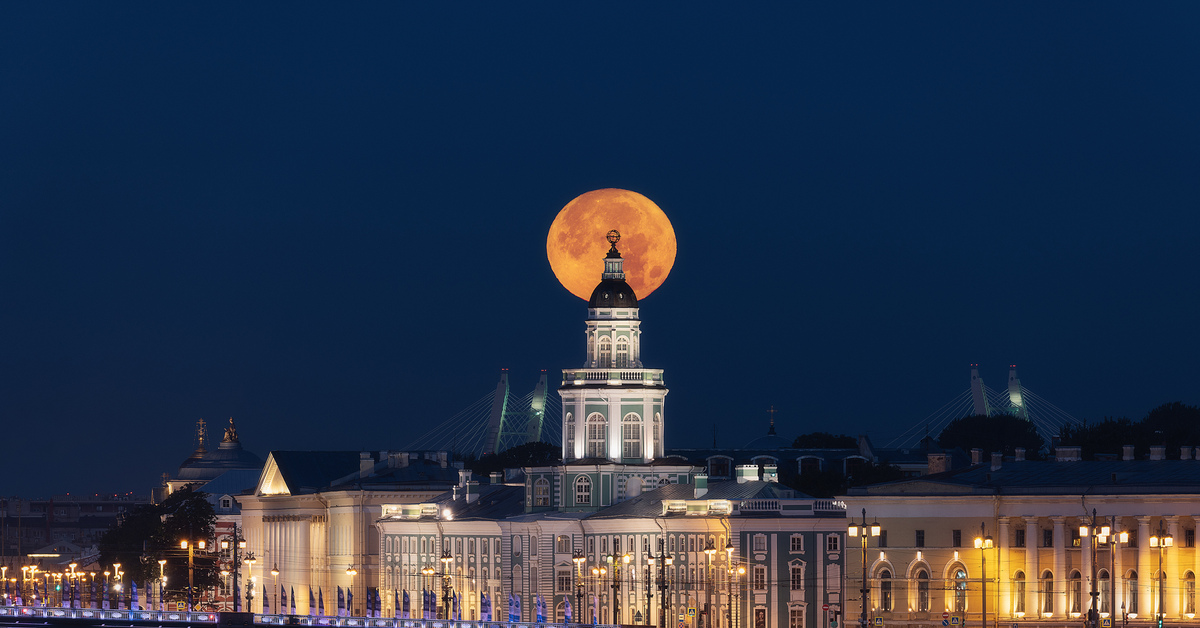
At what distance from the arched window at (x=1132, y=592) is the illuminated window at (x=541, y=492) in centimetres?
4903

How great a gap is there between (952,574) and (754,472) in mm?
23910

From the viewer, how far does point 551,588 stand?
6545 inches

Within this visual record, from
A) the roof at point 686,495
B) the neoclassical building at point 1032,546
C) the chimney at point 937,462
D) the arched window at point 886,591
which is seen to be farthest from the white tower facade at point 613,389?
the arched window at point 886,591

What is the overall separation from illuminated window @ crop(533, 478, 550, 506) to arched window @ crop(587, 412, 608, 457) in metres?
4.04

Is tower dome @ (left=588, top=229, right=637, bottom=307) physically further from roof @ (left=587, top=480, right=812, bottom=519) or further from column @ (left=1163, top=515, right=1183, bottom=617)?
column @ (left=1163, top=515, right=1183, bottom=617)

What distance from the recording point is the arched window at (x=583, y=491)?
6683 inches

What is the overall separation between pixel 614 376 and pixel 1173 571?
4607 cm

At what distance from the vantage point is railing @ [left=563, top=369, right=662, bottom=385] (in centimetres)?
16800

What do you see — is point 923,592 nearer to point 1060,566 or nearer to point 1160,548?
point 1060,566

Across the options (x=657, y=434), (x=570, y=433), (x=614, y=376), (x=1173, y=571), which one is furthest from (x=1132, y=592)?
(x=570, y=433)

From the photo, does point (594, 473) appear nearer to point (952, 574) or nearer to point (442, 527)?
point (442, 527)

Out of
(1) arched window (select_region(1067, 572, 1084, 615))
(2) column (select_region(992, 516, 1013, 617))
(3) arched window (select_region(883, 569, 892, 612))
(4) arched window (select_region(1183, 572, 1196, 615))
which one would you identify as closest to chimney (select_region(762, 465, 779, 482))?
(3) arched window (select_region(883, 569, 892, 612))

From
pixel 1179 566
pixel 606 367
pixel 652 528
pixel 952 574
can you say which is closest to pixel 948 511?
pixel 952 574

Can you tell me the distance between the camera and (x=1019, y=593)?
138 metres
